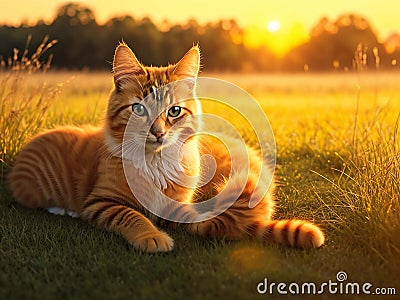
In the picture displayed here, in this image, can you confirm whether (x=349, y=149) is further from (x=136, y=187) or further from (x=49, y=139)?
(x=49, y=139)

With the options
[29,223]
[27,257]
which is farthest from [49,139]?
[27,257]

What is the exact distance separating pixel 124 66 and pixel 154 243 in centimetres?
114

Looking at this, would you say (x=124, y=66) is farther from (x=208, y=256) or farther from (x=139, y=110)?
(x=208, y=256)

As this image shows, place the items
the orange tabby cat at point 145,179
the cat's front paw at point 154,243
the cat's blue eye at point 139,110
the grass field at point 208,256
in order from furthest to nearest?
the cat's blue eye at point 139,110, the orange tabby cat at point 145,179, the cat's front paw at point 154,243, the grass field at point 208,256

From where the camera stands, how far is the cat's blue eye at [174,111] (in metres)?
2.95

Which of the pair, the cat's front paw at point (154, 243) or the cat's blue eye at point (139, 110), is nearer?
the cat's front paw at point (154, 243)

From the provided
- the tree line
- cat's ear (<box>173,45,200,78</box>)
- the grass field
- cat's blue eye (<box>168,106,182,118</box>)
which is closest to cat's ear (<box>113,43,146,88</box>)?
cat's ear (<box>173,45,200,78</box>)

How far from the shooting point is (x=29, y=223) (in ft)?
10.3

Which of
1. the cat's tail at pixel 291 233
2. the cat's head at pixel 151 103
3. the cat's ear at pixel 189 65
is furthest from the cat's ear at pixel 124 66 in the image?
the cat's tail at pixel 291 233

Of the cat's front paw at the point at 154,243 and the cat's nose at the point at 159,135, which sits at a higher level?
the cat's nose at the point at 159,135

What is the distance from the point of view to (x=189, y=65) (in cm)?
316

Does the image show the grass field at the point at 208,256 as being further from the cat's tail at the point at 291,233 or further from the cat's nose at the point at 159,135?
the cat's nose at the point at 159,135

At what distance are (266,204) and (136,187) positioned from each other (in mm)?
817

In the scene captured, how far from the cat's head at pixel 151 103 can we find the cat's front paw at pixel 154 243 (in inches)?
21.2
